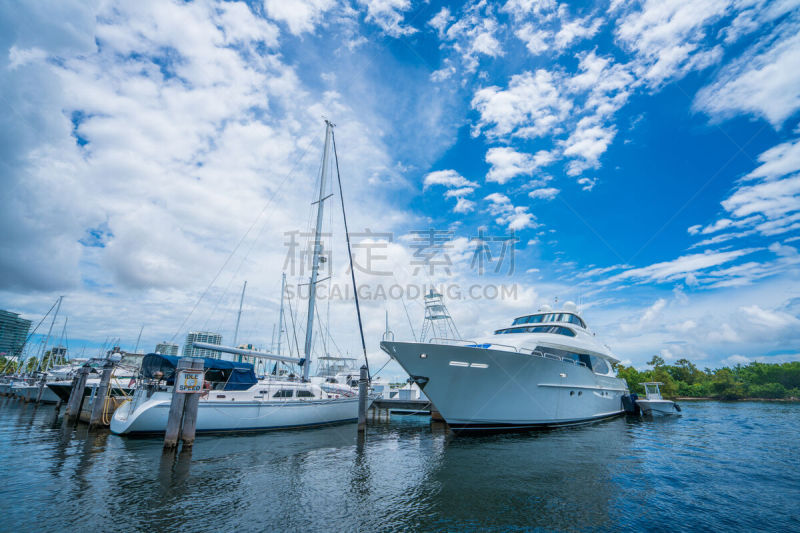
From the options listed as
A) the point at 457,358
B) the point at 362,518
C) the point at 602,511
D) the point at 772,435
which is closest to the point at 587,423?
the point at 772,435

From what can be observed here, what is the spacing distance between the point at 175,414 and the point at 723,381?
314ft

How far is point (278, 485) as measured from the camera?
9102 mm

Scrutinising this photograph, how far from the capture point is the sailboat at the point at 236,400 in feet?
49.4

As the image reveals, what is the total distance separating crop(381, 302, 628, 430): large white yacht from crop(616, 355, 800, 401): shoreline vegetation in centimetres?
5882

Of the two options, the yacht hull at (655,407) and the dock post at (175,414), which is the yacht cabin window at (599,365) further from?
the dock post at (175,414)

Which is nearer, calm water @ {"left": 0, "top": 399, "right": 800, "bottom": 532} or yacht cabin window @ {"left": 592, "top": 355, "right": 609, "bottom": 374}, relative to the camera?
calm water @ {"left": 0, "top": 399, "right": 800, "bottom": 532}

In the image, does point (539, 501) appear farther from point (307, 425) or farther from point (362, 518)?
point (307, 425)

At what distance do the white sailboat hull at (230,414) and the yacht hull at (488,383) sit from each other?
23.3ft

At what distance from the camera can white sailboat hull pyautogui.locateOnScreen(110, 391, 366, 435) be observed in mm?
14859

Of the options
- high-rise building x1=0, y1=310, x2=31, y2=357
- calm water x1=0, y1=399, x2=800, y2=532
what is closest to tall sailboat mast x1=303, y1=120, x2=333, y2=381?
calm water x1=0, y1=399, x2=800, y2=532

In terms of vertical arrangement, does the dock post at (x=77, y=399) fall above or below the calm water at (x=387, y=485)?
above

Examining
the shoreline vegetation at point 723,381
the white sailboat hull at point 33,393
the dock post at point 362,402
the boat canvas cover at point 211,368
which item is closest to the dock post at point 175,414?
the boat canvas cover at point 211,368

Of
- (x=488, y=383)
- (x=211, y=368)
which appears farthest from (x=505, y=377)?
(x=211, y=368)

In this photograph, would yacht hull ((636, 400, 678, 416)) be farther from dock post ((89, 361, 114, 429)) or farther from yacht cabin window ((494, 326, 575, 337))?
dock post ((89, 361, 114, 429))
